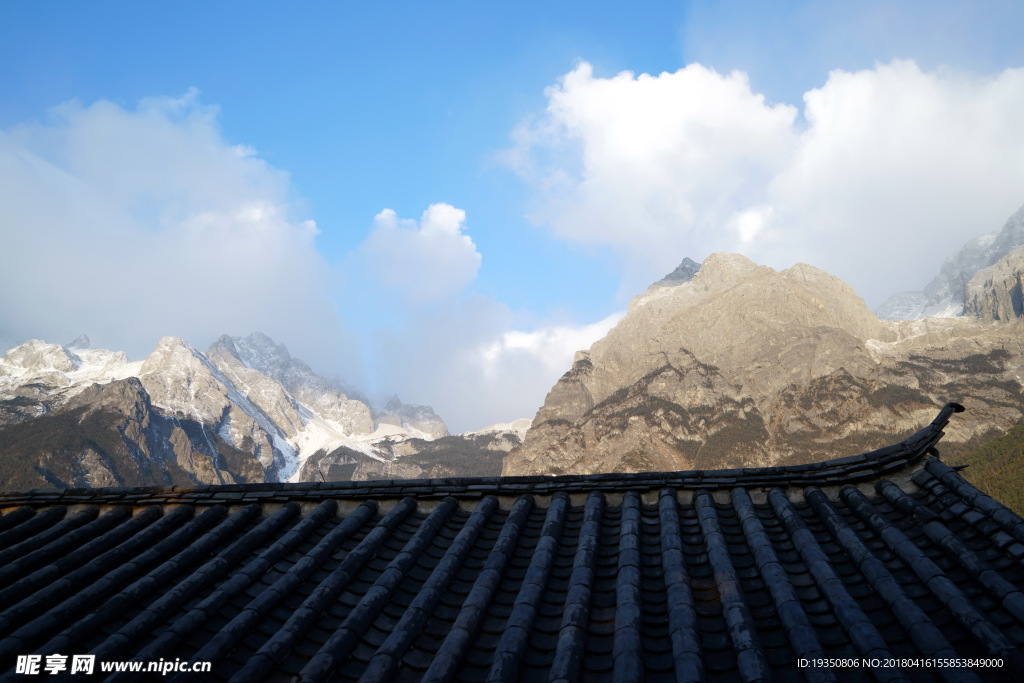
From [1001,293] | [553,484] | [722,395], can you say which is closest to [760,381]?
[722,395]

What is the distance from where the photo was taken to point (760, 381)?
424 feet

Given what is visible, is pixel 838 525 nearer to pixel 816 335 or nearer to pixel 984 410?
pixel 984 410

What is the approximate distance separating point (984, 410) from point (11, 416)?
212 m

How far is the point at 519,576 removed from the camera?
249 inches

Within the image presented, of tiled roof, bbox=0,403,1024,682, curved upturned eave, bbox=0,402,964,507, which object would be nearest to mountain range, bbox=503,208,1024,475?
curved upturned eave, bbox=0,402,964,507

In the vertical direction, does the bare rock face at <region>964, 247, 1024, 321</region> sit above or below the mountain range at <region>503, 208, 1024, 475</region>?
above

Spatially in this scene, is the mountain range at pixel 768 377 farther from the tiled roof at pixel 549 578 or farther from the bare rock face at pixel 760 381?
the tiled roof at pixel 549 578

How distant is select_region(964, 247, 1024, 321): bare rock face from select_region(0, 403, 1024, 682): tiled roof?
16401 cm

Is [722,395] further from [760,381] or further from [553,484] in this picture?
[553,484]

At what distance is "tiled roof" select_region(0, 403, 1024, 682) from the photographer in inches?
189

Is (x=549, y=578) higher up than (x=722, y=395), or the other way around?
(x=722, y=395)

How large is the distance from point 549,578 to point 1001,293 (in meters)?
176

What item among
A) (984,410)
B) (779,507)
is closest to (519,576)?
(779,507)

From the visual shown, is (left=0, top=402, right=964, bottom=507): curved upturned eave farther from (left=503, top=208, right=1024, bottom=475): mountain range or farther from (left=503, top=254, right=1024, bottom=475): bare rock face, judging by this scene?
(left=503, top=208, right=1024, bottom=475): mountain range
